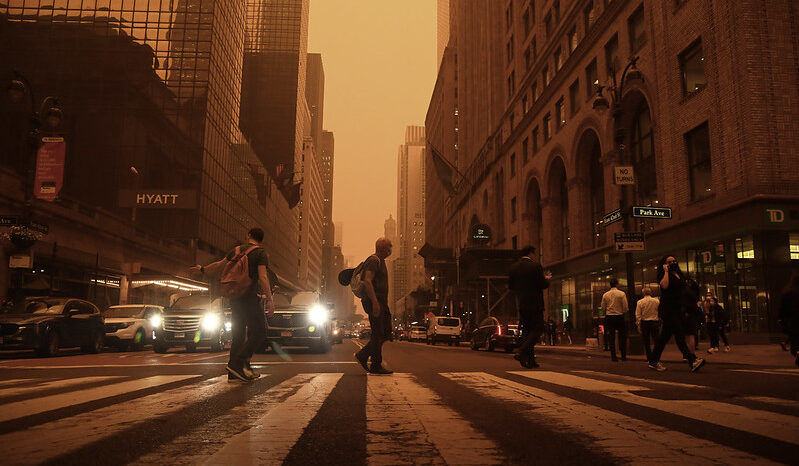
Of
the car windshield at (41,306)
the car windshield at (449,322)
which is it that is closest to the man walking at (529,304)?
the car windshield at (41,306)

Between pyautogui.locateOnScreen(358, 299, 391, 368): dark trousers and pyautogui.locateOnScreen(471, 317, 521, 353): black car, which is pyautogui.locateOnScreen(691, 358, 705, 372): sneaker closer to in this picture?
pyautogui.locateOnScreen(358, 299, 391, 368): dark trousers

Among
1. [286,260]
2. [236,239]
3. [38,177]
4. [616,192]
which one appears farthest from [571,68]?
[286,260]

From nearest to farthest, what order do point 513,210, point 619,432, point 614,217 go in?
point 619,432 → point 614,217 → point 513,210

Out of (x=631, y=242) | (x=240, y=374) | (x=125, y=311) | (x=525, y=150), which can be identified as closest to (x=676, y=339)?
(x=240, y=374)

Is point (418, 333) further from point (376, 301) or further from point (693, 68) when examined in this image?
point (376, 301)

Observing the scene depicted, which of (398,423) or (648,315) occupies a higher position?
(648,315)

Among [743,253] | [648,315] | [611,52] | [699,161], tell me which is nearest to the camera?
[648,315]

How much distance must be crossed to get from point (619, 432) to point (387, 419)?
1.59 meters

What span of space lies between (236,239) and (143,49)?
23266 millimetres

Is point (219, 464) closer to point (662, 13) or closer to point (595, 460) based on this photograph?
point (595, 460)

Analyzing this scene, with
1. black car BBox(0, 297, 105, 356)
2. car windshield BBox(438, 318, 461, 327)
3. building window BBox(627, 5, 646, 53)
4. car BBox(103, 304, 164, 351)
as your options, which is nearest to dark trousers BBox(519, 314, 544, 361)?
black car BBox(0, 297, 105, 356)

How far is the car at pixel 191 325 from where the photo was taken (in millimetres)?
17297

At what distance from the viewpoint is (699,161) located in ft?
69.6

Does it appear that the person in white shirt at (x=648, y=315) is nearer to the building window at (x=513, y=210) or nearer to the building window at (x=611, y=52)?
the building window at (x=611, y=52)
